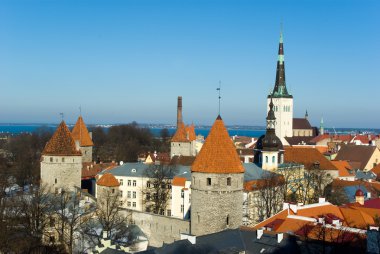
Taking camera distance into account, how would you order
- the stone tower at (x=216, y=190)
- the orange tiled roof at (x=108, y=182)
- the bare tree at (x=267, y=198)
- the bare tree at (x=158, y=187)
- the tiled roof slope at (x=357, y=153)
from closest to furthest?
the stone tower at (x=216, y=190), the bare tree at (x=267, y=198), the orange tiled roof at (x=108, y=182), the bare tree at (x=158, y=187), the tiled roof slope at (x=357, y=153)

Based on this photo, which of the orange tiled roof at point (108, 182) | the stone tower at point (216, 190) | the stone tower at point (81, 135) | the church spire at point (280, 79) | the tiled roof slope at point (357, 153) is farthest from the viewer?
the church spire at point (280, 79)

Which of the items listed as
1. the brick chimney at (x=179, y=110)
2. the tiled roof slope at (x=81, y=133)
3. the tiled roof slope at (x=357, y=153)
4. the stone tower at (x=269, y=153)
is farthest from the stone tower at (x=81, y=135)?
the tiled roof slope at (x=357, y=153)

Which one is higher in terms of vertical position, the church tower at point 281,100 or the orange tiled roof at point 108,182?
the church tower at point 281,100

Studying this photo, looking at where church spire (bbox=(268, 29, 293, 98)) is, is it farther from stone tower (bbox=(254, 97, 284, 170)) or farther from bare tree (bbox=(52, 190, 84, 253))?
bare tree (bbox=(52, 190, 84, 253))

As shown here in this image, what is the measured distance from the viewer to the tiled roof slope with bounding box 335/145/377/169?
2562 inches

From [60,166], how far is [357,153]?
129ft

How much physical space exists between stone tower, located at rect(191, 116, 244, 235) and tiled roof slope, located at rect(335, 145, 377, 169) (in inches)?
1647

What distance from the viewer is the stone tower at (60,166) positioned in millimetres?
41281

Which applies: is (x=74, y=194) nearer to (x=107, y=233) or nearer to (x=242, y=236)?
(x=107, y=233)

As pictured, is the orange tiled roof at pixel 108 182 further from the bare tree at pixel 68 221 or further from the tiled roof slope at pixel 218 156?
the tiled roof slope at pixel 218 156

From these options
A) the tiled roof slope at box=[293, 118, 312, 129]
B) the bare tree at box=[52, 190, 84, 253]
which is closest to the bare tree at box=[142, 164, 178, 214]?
the bare tree at box=[52, 190, 84, 253]

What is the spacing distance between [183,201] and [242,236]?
18.4 metres

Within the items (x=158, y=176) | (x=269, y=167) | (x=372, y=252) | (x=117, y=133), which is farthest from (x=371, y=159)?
(x=117, y=133)

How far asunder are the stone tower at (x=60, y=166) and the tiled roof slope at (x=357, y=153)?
120 feet
